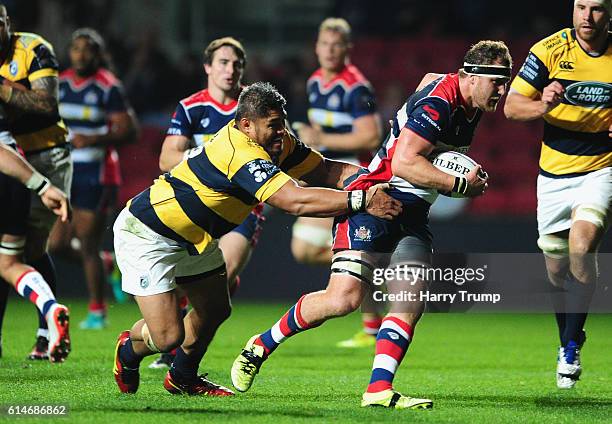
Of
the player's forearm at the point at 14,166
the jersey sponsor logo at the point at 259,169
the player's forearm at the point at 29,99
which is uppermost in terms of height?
the player's forearm at the point at 29,99

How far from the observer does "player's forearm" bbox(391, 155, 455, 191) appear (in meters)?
6.59

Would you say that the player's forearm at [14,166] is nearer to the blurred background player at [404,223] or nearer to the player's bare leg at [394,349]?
the blurred background player at [404,223]

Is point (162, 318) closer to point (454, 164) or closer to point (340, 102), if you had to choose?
point (454, 164)

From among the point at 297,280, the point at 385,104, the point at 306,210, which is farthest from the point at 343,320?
the point at 306,210

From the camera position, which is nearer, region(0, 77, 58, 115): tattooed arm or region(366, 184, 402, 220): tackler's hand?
region(366, 184, 402, 220): tackler's hand

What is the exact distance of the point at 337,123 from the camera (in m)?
11.1

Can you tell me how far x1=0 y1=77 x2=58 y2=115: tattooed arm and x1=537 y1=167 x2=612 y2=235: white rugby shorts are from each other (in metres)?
3.61

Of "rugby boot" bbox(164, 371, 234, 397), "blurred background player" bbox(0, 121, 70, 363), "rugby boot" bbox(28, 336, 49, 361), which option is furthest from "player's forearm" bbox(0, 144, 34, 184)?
"rugby boot" bbox(28, 336, 49, 361)

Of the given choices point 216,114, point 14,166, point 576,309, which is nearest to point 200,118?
point 216,114

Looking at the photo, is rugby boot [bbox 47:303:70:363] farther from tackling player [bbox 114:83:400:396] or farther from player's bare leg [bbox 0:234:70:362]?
tackling player [bbox 114:83:400:396]

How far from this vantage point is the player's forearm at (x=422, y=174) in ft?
21.6

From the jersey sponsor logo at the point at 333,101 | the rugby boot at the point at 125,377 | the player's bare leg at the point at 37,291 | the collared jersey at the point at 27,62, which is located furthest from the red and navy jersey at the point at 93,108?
the rugby boot at the point at 125,377

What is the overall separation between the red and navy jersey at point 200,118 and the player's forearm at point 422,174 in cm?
245

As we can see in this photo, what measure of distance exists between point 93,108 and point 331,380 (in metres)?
4.94
